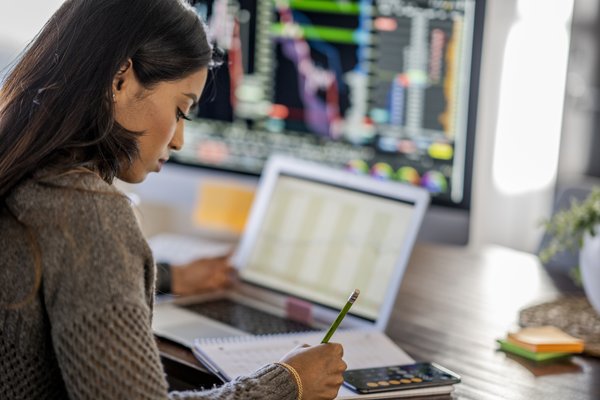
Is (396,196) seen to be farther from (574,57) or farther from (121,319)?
(574,57)


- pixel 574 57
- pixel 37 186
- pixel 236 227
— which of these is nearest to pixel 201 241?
pixel 236 227

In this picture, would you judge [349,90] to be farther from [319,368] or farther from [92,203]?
[92,203]

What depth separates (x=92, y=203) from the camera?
96 cm

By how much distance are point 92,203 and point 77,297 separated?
10 centimetres

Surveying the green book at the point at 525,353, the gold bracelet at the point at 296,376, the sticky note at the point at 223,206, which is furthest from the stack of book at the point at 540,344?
the sticky note at the point at 223,206

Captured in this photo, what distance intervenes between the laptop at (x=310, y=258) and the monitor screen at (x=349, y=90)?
184mm

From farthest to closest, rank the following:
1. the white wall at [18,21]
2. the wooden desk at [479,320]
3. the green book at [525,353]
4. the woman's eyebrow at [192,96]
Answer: the white wall at [18,21] → the green book at [525,353] → the wooden desk at [479,320] → the woman's eyebrow at [192,96]

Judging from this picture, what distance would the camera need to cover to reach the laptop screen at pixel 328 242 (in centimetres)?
156

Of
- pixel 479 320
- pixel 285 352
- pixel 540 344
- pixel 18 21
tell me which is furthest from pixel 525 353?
pixel 18 21

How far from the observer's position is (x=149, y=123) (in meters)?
1.10

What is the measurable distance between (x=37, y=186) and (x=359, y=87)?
3.23 feet

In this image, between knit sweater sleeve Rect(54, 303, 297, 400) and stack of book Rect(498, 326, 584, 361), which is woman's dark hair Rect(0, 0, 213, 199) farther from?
stack of book Rect(498, 326, 584, 361)

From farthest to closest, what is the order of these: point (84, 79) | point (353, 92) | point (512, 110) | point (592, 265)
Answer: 1. point (353, 92)
2. point (512, 110)
3. point (592, 265)
4. point (84, 79)

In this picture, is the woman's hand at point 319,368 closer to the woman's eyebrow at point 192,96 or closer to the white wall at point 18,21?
the woman's eyebrow at point 192,96
